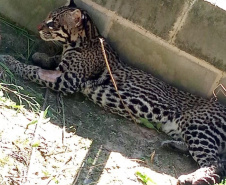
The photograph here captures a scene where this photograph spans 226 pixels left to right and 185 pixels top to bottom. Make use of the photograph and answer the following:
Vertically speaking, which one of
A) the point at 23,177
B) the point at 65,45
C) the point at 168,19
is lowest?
the point at 23,177

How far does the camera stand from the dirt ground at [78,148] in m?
5.68

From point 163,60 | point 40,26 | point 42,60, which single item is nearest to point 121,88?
point 163,60

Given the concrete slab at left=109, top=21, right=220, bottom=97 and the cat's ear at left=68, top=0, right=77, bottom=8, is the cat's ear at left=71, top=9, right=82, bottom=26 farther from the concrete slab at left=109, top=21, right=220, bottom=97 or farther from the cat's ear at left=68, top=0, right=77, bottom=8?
the concrete slab at left=109, top=21, right=220, bottom=97

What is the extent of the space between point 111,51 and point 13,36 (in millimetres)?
→ 1444

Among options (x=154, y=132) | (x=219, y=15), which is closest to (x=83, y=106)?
(x=154, y=132)

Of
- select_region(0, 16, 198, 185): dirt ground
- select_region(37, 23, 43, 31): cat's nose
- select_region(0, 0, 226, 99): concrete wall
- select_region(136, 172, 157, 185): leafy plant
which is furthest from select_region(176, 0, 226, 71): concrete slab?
select_region(136, 172, 157, 185): leafy plant

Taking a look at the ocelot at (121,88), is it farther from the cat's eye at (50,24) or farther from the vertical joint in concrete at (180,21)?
the vertical joint in concrete at (180,21)

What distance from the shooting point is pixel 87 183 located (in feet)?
19.0

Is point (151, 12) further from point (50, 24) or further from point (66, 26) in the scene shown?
point (50, 24)

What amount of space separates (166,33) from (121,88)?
3.14 ft

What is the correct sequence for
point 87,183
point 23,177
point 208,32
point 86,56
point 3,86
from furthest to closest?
point 86,56 < point 208,32 < point 3,86 < point 87,183 < point 23,177

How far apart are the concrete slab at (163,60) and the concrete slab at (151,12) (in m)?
0.18

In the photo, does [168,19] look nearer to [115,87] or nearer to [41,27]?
[115,87]

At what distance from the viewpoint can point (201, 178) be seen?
648cm
